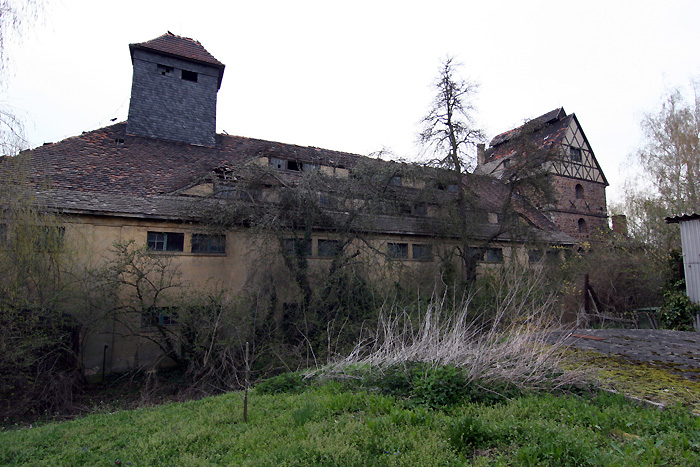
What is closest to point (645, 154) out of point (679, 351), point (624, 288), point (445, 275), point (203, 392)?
point (624, 288)

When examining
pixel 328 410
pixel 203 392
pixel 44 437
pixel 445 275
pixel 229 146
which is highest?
pixel 229 146

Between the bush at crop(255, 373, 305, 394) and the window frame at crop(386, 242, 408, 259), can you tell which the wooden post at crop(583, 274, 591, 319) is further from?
the bush at crop(255, 373, 305, 394)

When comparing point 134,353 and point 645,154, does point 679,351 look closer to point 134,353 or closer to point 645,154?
point 134,353

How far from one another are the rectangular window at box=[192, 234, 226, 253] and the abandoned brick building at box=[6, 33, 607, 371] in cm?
4

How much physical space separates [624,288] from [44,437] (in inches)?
825

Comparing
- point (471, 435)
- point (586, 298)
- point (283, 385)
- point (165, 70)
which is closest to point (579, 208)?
point (586, 298)

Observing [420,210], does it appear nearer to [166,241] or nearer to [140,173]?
[166,241]

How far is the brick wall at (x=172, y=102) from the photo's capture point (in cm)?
1784

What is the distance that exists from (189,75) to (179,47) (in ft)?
4.75

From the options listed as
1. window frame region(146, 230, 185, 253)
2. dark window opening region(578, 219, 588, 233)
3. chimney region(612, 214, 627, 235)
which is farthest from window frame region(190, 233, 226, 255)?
dark window opening region(578, 219, 588, 233)

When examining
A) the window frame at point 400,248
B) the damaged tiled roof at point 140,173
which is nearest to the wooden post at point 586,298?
the damaged tiled roof at point 140,173

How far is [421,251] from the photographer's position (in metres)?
17.6

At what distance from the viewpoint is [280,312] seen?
41.8 ft

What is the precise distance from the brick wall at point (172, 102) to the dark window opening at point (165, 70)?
101 millimetres
